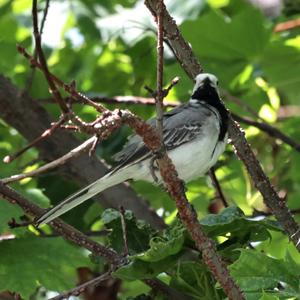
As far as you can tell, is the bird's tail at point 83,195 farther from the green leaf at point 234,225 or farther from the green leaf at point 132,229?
the green leaf at point 234,225

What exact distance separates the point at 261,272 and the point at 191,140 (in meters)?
1.41

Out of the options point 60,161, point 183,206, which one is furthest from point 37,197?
point 60,161

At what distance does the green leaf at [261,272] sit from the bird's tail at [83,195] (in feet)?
2.29

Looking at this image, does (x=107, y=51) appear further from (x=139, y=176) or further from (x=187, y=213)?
(x=187, y=213)

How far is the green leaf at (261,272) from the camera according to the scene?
247 centimetres

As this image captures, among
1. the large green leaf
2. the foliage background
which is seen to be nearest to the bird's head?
the foliage background

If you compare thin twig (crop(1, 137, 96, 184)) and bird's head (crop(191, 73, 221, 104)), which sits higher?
thin twig (crop(1, 137, 96, 184))

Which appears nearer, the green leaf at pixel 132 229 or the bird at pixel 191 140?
the green leaf at pixel 132 229

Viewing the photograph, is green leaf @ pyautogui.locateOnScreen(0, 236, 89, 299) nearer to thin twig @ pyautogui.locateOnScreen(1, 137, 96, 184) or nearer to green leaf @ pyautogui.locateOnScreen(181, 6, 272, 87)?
thin twig @ pyautogui.locateOnScreen(1, 137, 96, 184)

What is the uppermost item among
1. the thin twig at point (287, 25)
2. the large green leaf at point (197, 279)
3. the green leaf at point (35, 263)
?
the thin twig at point (287, 25)

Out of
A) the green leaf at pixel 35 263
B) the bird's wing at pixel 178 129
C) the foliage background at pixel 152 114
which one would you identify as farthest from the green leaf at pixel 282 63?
the green leaf at pixel 35 263

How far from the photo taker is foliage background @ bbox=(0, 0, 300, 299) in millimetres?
2758

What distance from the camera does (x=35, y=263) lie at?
11.0 feet

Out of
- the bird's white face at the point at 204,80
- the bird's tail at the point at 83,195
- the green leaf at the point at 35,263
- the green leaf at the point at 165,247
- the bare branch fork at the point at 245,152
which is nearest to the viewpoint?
the green leaf at the point at 165,247
